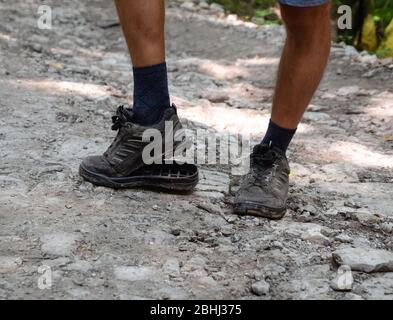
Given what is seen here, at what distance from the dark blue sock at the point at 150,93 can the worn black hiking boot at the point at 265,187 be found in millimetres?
426

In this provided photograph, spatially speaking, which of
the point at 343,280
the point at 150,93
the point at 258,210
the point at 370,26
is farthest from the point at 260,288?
the point at 370,26

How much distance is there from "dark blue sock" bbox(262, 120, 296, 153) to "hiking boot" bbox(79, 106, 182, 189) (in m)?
0.36

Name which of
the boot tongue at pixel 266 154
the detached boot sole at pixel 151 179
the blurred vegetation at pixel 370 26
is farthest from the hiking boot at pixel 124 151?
the blurred vegetation at pixel 370 26

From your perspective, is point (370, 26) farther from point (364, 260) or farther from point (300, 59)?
point (364, 260)

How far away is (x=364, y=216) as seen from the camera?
2480 mm

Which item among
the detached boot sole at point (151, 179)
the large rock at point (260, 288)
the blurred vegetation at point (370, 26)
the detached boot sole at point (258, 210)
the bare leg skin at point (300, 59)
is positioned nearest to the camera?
the large rock at point (260, 288)

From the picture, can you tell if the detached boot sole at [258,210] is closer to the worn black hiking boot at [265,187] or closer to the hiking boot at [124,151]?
the worn black hiking boot at [265,187]

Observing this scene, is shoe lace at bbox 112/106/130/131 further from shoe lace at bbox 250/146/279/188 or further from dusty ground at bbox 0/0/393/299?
shoe lace at bbox 250/146/279/188

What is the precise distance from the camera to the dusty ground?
74.2 inches

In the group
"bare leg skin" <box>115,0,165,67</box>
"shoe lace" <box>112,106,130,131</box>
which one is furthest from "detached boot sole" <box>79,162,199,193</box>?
"bare leg skin" <box>115,0,165,67</box>

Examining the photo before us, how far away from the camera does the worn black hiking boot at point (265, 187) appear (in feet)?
7.73

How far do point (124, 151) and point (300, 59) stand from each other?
779mm

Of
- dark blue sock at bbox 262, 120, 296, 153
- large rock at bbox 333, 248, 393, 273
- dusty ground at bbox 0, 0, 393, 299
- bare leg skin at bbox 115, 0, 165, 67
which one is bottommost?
dusty ground at bbox 0, 0, 393, 299
